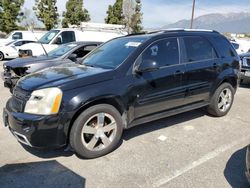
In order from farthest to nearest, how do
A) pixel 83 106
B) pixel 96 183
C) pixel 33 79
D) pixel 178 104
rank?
pixel 178 104 → pixel 33 79 → pixel 83 106 → pixel 96 183

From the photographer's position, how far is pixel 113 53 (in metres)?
4.64

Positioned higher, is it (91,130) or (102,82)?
(102,82)

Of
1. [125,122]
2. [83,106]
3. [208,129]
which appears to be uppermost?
[83,106]

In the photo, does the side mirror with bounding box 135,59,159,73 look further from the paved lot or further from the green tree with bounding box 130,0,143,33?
the green tree with bounding box 130,0,143,33

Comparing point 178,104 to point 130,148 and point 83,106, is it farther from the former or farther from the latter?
point 83,106

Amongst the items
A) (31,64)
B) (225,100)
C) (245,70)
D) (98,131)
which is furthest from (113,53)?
(245,70)

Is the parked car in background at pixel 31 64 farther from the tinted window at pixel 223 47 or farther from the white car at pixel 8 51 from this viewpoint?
the white car at pixel 8 51

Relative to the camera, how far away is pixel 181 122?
5.32 m

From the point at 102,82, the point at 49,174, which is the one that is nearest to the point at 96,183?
the point at 49,174

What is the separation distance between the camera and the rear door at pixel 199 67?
4.84 m

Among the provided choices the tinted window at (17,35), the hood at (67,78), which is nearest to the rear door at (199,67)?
the hood at (67,78)

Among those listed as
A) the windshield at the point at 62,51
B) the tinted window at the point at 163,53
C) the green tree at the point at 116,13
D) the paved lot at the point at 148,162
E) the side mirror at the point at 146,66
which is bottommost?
the paved lot at the point at 148,162

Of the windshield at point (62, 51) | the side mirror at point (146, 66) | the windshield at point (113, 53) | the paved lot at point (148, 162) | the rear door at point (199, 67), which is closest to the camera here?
the paved lot at point (148, 162)

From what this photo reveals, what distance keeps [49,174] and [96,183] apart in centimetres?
64
